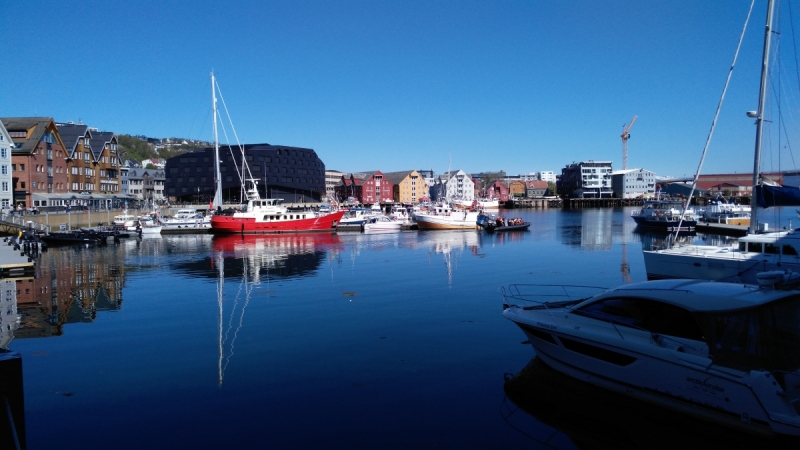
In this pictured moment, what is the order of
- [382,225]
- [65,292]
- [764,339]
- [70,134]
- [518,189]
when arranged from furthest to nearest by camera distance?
[518,189] < [70,134] < [382,225] < [65,292] < [764,339]

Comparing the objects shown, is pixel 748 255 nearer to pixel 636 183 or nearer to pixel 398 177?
pixel 398 177

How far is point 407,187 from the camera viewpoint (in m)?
142

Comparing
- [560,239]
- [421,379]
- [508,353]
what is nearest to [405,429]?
[421,379]

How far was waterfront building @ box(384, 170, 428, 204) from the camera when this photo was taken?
140 meters

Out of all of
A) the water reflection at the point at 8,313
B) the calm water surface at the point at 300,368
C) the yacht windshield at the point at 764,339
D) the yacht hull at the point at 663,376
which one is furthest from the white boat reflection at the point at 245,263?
the yacht windshield at the point at 764,339

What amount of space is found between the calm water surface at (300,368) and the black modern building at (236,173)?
7735cm

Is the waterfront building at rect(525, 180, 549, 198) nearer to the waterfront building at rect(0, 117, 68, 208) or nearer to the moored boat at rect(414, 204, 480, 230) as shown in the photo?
the moored boat at rect(414, 204, 480, 230)

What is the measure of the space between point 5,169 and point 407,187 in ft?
319

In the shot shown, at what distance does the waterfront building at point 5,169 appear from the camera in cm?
5397

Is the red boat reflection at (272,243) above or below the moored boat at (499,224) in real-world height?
below

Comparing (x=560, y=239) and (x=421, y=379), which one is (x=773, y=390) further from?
(x=560, y=239)

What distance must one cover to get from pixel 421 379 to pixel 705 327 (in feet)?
18.5

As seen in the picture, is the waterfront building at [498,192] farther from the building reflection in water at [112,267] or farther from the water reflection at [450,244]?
the building reflection in water at [112,267]

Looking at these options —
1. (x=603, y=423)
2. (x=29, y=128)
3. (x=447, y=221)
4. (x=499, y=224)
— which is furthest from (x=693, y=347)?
(x=29, y=128)
